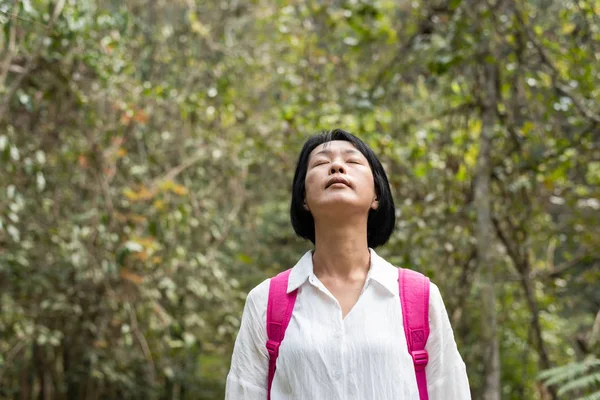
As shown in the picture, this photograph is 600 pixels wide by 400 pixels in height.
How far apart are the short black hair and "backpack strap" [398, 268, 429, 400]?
240mm

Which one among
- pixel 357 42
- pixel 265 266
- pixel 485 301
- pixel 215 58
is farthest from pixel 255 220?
pixel 485 301

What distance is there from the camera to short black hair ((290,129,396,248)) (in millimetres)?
1919

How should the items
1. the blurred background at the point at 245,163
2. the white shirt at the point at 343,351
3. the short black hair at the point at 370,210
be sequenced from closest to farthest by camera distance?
the white shirt at the point at 343,351 < the short black hair at the point at 370,210 < the blurred background at the point at 245,163

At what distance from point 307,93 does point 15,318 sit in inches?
101

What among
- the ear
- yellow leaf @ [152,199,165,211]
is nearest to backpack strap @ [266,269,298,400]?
the ear

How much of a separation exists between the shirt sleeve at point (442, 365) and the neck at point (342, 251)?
21 cm

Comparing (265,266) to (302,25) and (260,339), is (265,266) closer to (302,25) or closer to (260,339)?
(302,25)

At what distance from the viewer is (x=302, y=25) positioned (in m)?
5.96

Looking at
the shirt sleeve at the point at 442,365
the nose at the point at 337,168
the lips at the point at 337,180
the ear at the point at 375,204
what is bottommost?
the shirt sleeve at the point at 442,365

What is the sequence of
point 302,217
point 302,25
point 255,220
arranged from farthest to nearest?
point 255,220 → point 302,25 → point 302,217

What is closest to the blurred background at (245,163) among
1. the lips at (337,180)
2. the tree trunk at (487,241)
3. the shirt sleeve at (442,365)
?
the tree trunk at (487,241)

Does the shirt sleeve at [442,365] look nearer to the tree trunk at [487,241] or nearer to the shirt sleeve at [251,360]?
the shirt sleeve at [251,360]

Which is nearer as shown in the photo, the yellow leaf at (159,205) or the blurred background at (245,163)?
the blurred background at (245,163)

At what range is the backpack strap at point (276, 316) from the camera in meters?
1.75
